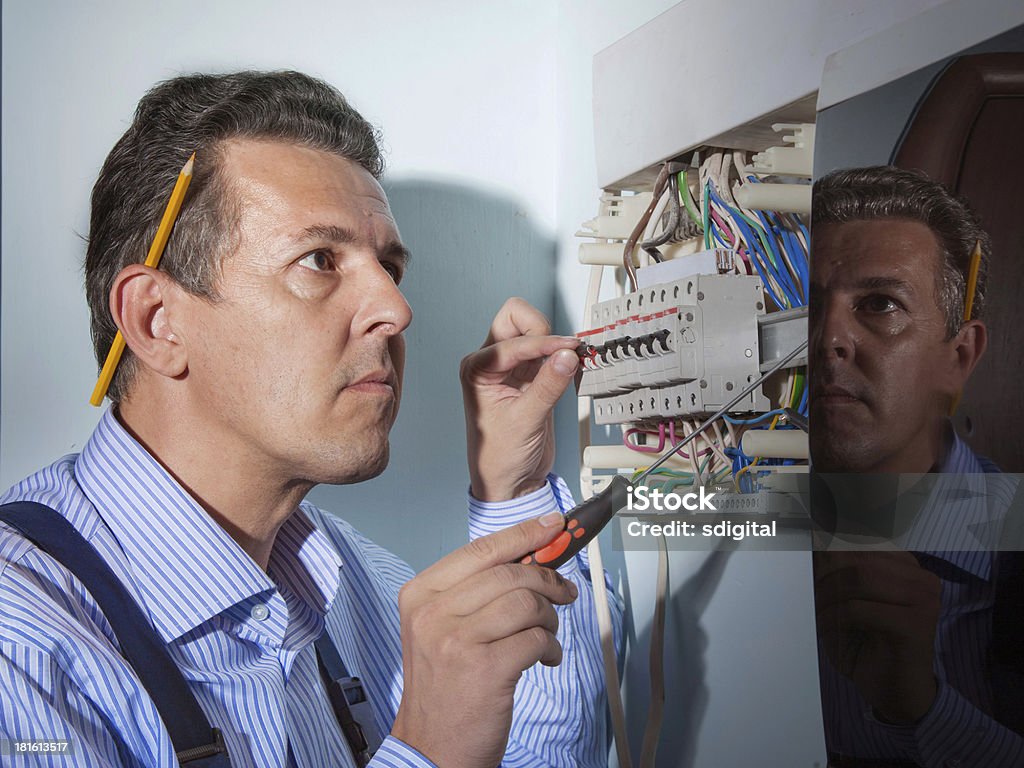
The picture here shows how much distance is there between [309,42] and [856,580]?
100cm

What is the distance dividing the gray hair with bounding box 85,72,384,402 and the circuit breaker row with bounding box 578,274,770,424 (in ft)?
1.12

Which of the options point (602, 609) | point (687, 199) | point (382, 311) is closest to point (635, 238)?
point (687, 199)

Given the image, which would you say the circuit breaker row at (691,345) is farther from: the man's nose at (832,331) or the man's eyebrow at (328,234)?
the man's eyebrow at (328,234)

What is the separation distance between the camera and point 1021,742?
20.7 inches

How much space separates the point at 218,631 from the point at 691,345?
19.6 inches

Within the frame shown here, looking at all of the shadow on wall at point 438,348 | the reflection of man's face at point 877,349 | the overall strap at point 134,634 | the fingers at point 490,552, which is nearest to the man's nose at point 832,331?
the reflection of man's face at point 877,349

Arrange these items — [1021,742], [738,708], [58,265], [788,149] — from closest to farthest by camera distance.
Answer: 1. [1021,742]
2. [788,149]
3. [738,708]
4. [58,265]

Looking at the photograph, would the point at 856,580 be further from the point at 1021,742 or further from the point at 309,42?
the point at 309,42

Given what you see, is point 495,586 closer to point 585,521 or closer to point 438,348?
point 585,521

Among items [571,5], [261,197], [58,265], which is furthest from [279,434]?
[571,5]

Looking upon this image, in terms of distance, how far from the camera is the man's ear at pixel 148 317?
0.88 meters

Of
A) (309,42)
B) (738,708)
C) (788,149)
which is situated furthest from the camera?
(309,42)

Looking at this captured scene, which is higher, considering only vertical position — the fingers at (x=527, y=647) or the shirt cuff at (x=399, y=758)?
the fingers at (x=527, y=647)

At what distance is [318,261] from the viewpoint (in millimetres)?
871
